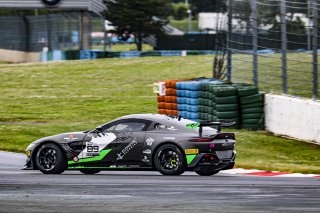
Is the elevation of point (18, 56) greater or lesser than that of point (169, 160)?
greater

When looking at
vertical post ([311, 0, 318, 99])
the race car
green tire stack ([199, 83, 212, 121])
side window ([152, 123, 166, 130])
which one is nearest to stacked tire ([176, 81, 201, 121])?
green tire stack ([199, 83, 212, 121])

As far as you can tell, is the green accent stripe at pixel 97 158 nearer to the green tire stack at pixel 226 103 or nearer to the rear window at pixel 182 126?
the rear window at pixel 182 126

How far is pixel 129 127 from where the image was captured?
55.7 feet

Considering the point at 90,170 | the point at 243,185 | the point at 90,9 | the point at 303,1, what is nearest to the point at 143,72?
the point at 90,9

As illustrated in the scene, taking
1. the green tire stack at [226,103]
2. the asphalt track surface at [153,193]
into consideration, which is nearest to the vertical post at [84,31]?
the green tire stack at [226,103]

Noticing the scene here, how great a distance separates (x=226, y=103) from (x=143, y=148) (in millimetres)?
7105

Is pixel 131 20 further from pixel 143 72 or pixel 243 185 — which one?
pixel 243 185

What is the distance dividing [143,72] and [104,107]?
1422 cm

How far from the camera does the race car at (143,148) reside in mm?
16203

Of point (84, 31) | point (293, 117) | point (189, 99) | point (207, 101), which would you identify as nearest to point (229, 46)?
point (189, 99)

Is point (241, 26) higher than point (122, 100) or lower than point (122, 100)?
higher

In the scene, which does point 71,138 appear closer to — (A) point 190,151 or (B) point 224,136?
(A) point 190,151

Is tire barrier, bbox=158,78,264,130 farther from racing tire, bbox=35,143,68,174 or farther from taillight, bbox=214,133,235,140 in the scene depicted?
racing tire, bbox=35,143,68,174

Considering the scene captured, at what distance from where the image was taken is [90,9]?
62562mm
